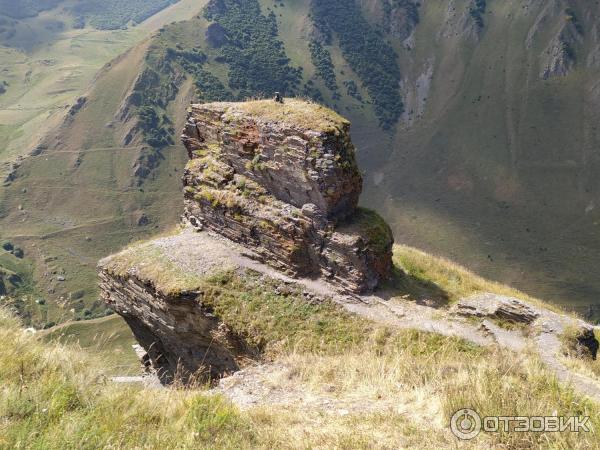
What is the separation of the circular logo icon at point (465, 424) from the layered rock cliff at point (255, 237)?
12430mm

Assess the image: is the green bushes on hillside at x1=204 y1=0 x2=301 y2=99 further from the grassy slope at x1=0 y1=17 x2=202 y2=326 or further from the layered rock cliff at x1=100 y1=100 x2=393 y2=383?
the layered rock cliff at x1=100 y1=100 x2=393 y2=383

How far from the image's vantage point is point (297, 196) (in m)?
20.8

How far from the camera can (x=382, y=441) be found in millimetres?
6301

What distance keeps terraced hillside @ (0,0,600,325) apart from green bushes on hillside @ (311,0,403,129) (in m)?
0.65

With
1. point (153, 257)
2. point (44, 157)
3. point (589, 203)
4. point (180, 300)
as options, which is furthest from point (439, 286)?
point (44, 157)

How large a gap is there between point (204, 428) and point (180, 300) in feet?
45.0

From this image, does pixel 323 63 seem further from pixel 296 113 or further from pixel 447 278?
pixel 296 113

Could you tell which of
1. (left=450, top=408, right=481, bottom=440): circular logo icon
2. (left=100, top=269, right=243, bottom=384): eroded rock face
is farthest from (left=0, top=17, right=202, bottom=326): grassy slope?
(left=450, top=408, right=481, bottom=440): circular logo icon

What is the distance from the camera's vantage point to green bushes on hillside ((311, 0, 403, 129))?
131 metres

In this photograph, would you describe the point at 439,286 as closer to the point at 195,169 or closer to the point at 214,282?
the point at 214,282

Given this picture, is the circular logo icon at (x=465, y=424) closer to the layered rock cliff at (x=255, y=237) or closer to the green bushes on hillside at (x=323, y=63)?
the layered rock cliff at (x=255, y=237)

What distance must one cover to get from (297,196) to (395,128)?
110m

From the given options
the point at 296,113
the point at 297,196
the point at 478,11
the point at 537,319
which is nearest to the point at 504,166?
the point at 478,11

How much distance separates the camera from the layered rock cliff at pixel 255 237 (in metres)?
19.4
